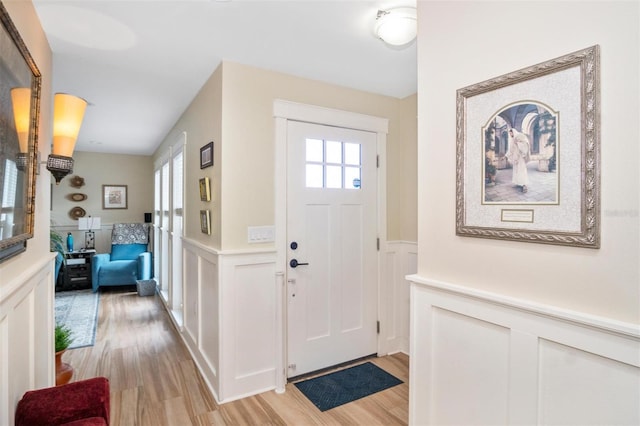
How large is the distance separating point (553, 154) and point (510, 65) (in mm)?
343

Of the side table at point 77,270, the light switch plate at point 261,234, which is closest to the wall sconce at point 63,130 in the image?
the light switch plate at point 261,234

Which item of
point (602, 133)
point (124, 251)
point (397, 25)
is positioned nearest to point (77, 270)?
point (124, 251)

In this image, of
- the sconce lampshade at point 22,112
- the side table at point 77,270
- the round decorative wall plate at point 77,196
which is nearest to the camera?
the sconce lampshade at point 22,112

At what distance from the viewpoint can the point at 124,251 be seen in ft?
19.9

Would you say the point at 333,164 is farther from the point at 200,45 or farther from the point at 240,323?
the point at 240,323

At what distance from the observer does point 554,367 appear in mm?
1062

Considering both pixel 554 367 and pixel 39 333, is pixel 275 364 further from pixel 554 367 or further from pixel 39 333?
pixel 554 367

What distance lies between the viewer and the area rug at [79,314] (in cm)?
368

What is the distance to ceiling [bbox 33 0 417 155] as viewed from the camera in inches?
71.6

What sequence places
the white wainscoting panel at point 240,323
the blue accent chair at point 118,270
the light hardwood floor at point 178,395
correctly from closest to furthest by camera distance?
1. the light hardwood floor at point 178,395
2. the white wainscoting panel at point 240,323
3. the blue accent chair at point 118,270

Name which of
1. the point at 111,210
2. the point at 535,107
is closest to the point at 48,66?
the point at 535,107

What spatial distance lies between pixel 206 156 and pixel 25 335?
1.69 meters

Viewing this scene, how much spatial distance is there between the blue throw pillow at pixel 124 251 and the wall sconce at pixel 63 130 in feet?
15.2

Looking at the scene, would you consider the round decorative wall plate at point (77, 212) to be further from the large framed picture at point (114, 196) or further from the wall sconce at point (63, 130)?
the wall sconce at point (63, 130)
